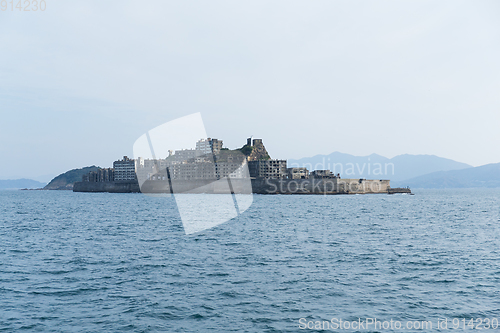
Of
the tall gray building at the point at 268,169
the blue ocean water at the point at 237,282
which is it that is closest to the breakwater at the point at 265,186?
the tall gray building at the point at 268,169

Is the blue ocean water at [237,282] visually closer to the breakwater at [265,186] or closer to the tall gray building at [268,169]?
the breakwater at [265,186]

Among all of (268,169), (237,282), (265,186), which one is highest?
(268,169)

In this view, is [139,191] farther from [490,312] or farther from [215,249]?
Answer: [490,312]

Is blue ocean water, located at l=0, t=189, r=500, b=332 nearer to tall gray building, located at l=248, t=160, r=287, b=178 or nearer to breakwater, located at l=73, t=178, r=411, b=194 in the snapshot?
breakwater, located at l=73, t=178, r=411, b=194

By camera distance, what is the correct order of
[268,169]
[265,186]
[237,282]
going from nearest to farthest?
[237,282]
[265,186]
[268,169]

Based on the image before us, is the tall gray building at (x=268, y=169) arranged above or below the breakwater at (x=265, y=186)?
above

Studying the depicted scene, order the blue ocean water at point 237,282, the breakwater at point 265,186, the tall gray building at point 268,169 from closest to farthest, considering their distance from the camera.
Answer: the blue ocean water at point 237,282, the breakwater at point 265,186, the tall gray building at point 268,169

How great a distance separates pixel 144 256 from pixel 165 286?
25.9ft

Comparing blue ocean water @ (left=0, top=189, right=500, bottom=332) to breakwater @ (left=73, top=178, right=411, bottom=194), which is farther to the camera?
breakwater @ (left=73, top=178, right=411, bottom=194)

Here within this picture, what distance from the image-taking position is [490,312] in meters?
14.9

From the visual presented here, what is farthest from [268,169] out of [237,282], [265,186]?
[237,282]

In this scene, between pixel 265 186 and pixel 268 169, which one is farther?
pixel 268 169

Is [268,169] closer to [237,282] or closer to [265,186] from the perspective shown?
[265,186]

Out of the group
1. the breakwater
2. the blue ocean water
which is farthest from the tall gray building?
the blue ocean water
